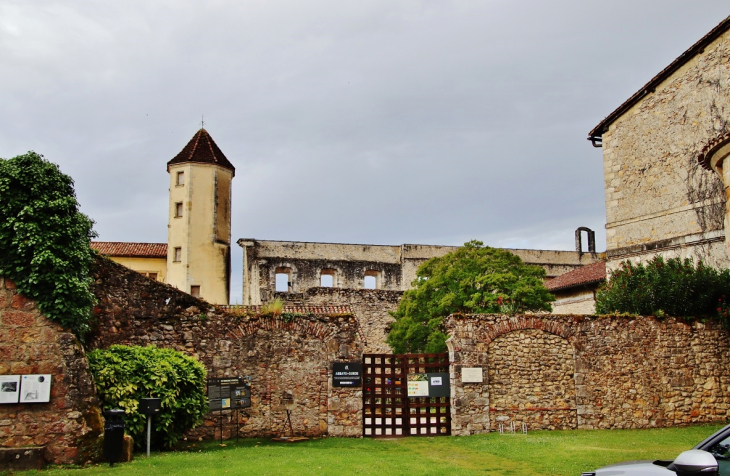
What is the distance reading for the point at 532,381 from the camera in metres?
15.8

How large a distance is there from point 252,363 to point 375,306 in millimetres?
18894

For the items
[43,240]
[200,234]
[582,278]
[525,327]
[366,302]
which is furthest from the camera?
[366,302]

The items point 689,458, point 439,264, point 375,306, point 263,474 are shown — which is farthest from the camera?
point 375,306

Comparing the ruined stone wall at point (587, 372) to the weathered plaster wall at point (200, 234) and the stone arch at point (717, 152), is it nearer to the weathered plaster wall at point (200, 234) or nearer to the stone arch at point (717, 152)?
the stone arch at point (717, 152)

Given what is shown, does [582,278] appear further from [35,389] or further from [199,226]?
[35,389]

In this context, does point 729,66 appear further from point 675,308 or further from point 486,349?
point 486,349

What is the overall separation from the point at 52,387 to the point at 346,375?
636 centimetres

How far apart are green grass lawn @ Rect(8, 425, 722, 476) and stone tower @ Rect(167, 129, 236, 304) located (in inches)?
772

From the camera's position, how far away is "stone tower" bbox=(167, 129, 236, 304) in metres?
32.9

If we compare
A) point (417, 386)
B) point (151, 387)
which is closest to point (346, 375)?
point (417, 386)

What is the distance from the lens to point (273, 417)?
14727 millimetres

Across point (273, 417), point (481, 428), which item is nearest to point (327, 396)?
point (273, 417)

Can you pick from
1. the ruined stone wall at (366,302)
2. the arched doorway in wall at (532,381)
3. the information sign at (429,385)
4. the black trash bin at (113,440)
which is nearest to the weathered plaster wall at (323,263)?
the ruined stone wall at (366,302)

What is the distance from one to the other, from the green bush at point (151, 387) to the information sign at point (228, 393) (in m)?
1.15
